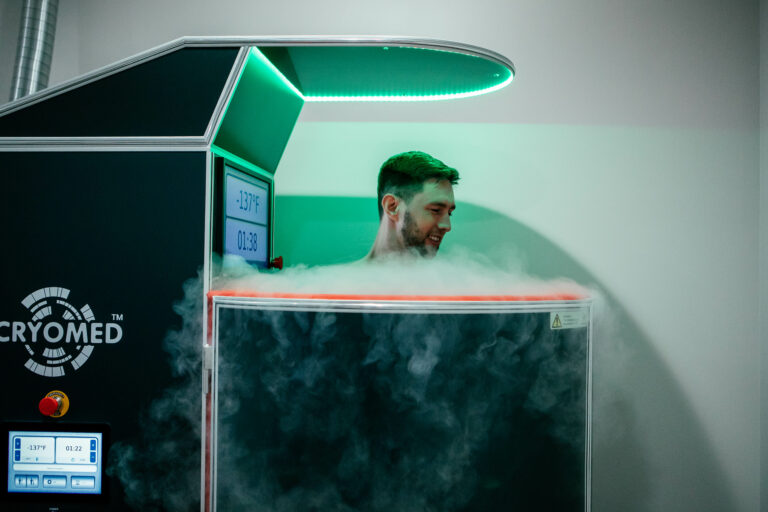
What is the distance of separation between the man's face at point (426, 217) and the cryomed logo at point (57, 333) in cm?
139

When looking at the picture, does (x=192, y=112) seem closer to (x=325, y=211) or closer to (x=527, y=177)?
(x=325, y=211)

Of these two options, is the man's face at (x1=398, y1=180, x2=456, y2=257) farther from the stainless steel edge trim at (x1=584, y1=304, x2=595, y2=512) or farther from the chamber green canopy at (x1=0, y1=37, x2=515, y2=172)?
the stainless steel edge trim at (x1=584, y1=304, x2=595, y2=512)

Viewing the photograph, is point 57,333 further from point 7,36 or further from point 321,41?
point 7,36

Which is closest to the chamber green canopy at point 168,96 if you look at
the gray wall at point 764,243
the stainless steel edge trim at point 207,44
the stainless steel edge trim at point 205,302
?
the stainless steel edge trim at point 207,44

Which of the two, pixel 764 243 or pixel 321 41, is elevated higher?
pixel 321 41

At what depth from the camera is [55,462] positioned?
5.59ft

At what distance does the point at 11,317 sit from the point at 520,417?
1.69m

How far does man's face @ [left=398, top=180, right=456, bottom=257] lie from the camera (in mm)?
2604

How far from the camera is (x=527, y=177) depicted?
9.29ft

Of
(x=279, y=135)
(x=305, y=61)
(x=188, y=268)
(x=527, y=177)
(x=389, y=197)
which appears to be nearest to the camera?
(x=188, y=268)

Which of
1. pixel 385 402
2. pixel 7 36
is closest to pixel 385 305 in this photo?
pixel 385 402

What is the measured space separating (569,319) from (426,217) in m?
1.08

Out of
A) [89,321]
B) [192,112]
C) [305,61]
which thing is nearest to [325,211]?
[305,61]

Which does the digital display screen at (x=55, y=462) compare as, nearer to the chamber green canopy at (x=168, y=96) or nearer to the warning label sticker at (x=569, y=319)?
the chamber green canopy at (x=168, y=96)
